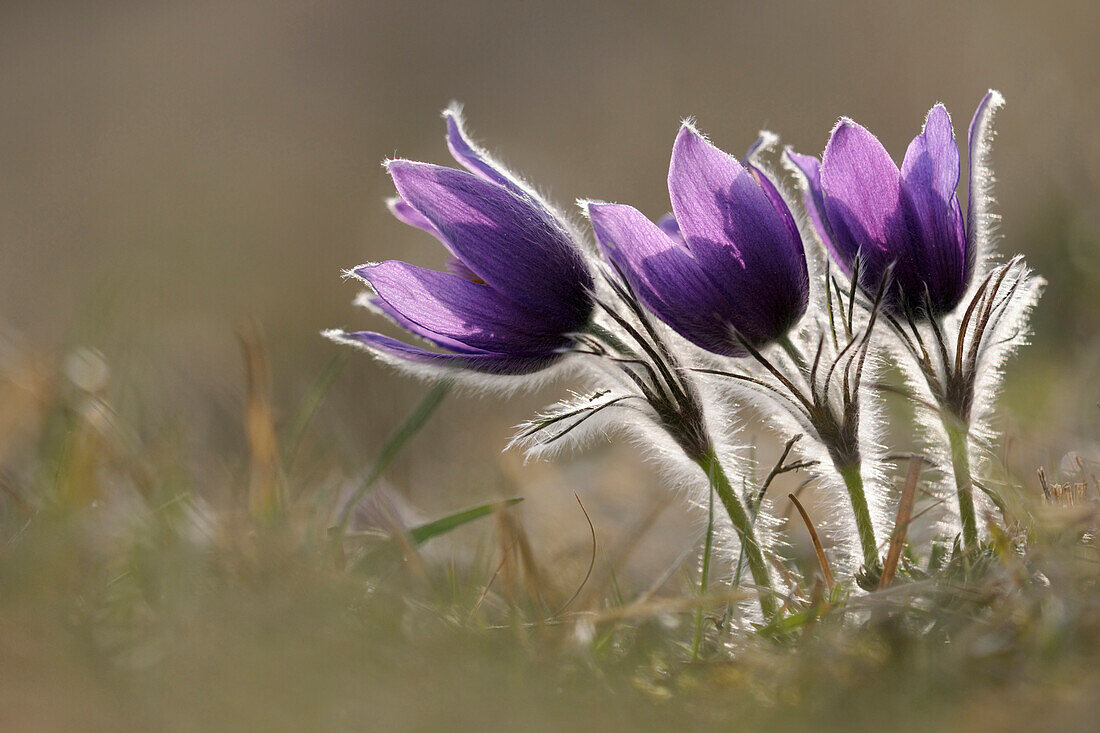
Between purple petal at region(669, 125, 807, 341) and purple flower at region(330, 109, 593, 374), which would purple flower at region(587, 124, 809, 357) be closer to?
purple petal at region(669, 125, 807, 341)

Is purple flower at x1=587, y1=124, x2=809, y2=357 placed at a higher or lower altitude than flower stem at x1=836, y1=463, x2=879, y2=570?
higher

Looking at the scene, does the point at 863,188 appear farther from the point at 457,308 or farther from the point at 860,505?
the point at 457,308

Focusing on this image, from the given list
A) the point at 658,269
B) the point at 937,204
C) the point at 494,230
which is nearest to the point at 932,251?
the point at 937,204

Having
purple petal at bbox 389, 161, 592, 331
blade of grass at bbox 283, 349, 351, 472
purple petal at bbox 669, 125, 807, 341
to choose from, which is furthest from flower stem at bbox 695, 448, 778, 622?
blade of grass at bbox 283, 349, 351, 472

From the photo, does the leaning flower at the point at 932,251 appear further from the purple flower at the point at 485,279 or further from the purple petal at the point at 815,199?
the purple flower at the point at 485,279

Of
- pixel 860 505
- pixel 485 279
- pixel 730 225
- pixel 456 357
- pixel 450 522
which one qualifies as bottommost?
pixel 450 522

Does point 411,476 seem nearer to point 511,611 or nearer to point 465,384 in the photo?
point 465,384
